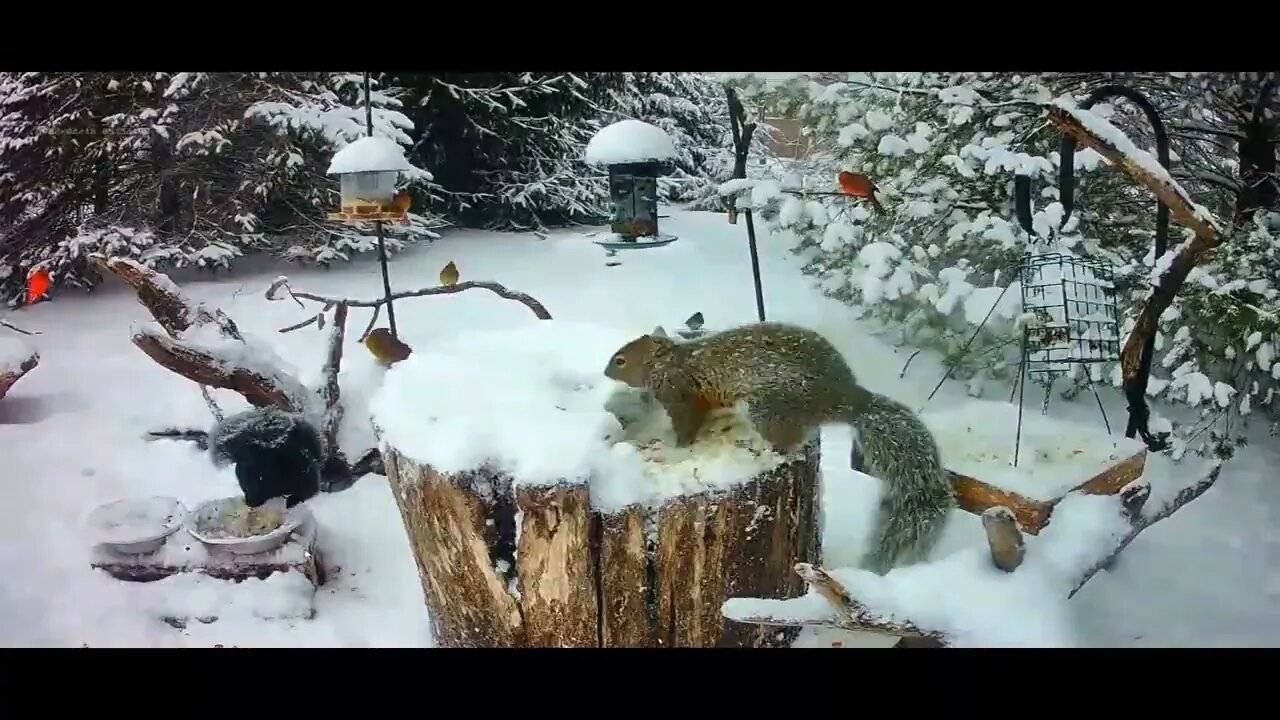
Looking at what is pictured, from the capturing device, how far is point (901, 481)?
1.79 m

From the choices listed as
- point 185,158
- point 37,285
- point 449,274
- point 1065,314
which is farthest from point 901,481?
point 37,285

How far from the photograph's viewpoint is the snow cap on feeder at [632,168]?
1816 mm

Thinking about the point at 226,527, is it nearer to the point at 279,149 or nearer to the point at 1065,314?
the point at 279,149

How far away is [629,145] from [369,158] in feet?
1.60

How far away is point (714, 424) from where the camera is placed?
5.83 ft

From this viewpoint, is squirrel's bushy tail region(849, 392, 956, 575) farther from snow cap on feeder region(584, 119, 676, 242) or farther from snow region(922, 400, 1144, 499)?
snow cap on feeder region(584, 119, 676, 242)

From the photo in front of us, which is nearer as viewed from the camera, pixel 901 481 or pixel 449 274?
pixel 901 481

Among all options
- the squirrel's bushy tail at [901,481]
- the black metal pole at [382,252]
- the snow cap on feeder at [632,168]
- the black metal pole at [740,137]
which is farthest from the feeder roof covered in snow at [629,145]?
the squirrel's bushy tail at [901,481]

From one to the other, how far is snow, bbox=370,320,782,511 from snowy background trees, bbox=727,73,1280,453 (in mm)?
416

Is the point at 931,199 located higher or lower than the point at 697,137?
lower

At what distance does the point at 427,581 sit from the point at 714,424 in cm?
64

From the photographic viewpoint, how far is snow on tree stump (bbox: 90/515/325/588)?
1912mm

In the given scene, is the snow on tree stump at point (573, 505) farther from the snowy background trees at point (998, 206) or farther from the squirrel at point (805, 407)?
the snowy background trees at point (998, 206)

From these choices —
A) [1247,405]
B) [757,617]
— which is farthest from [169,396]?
[1247,405]
